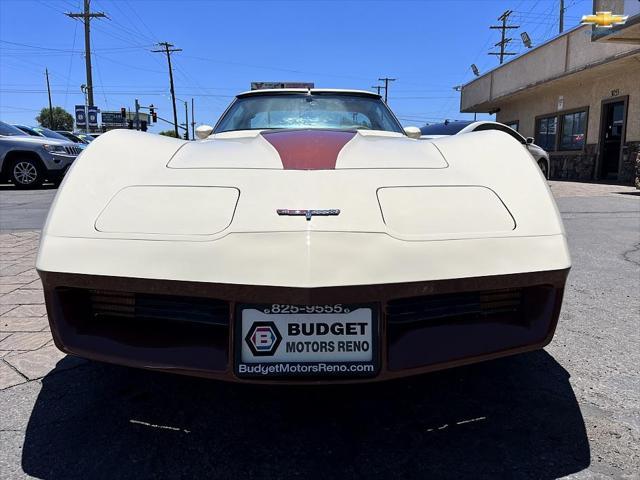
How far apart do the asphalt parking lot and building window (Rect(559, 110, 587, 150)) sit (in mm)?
17382

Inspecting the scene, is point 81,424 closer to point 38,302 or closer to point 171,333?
point 171,333

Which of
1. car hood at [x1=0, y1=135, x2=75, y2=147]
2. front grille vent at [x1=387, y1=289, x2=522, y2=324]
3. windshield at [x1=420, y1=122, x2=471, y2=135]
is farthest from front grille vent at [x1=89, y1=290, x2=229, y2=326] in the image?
car hood at [x1=0, y1=135, x2=75, y2=147]

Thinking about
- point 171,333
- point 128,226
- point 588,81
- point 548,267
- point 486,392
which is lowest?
point 486,392

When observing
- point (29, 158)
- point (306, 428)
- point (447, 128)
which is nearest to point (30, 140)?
point (29, 158)

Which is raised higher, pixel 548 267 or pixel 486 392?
pixel 548 267

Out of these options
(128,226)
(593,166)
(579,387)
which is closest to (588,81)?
(593,166)

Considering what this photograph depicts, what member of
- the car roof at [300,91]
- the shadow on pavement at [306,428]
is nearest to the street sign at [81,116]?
the car roof at [300,91]

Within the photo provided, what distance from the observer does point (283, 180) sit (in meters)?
1.83

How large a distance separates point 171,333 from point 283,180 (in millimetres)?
651

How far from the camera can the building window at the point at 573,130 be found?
58.8 feet

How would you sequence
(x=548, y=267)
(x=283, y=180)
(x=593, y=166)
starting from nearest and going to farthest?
1. (x=548, y=267)
2. (x=283, y=180)
3. (x=593, y=166)

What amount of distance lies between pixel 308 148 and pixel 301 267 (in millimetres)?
759

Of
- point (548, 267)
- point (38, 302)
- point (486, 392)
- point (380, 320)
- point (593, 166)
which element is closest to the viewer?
point (380, 320)

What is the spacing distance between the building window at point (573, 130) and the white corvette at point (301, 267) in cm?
1833
